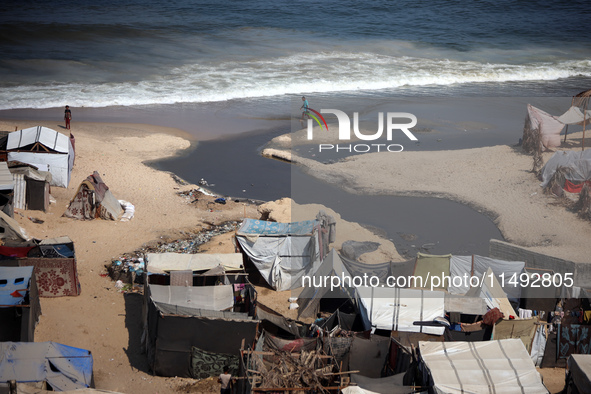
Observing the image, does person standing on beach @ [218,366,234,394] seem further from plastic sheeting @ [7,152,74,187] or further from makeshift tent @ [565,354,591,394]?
plastic sheeting @ [7,152,74,187]

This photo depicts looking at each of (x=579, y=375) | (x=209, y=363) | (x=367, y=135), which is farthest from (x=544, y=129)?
(x=209, y=363)

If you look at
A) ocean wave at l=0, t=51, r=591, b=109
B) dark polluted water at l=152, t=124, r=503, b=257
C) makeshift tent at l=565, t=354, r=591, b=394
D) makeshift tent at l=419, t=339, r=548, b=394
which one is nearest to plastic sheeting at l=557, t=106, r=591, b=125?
dark polluted water at l=152, t=124, r=503, b=257

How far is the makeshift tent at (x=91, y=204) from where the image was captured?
52.1 ft

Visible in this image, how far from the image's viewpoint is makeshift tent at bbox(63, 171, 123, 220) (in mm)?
15875

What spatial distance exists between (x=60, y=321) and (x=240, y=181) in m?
9.73

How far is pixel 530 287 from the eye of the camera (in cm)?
1191

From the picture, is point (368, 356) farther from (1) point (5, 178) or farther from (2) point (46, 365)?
(1) point (5, 178)

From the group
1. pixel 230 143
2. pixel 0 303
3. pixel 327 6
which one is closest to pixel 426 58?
pixel 327 6

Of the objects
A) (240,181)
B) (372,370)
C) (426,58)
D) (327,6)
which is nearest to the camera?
(372,370)

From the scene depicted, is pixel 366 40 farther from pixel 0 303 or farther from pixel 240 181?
pixel 0 303

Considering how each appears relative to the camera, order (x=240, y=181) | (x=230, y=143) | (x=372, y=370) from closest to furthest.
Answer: (x=372, y=370)
(x=240, y=181)
(x=230, y=143)

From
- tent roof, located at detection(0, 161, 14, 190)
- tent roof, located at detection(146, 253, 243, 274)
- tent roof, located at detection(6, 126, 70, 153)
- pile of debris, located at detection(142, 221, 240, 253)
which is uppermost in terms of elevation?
tent roof, located at detection(6, 126, 70, 153)

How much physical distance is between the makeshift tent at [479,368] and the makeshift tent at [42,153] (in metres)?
13.1

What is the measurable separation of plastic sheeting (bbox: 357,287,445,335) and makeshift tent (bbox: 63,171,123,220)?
27.9 ft
